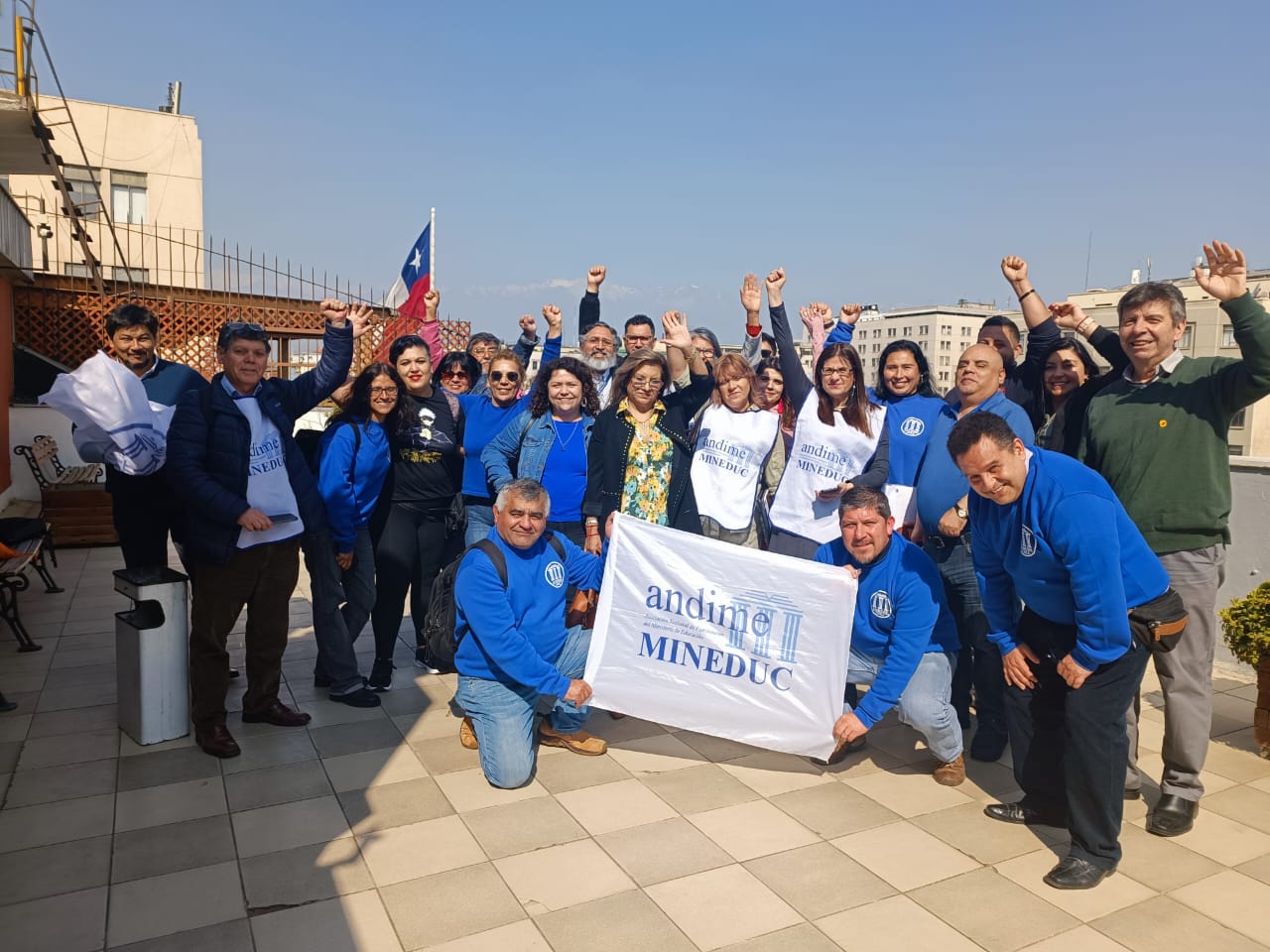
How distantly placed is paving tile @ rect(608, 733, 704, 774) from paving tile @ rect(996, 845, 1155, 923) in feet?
4.80

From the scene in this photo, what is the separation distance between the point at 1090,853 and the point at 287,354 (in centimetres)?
1550

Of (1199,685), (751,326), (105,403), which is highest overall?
(751,326)

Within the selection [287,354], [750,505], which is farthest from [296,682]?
[287,354]

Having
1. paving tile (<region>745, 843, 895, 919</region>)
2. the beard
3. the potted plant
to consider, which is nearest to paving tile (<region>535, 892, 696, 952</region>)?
paving tile (<region>745, 843, 895, 919</region>)

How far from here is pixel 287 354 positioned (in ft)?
52.3

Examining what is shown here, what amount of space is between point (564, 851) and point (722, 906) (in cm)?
66

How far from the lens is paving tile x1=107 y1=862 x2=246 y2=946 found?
2768 millimetres

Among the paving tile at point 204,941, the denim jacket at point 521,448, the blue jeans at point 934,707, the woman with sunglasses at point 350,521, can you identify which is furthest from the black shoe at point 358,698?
the blue jeans at point 934,707

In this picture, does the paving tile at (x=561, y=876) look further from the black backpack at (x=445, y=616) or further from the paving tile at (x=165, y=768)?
the paving tile at (x=165, y=768)

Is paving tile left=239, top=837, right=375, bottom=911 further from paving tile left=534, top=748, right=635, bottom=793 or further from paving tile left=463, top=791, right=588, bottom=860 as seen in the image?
paving tile left=534, top=748, right=635, bottom=793

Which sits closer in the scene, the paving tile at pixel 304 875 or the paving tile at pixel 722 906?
the paving tile at pixel 722 906

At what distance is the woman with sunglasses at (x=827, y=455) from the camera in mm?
4617

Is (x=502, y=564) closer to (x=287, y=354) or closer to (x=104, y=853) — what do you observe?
(x=104, y=853)

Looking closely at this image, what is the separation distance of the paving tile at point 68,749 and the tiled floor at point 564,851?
0.01 m
